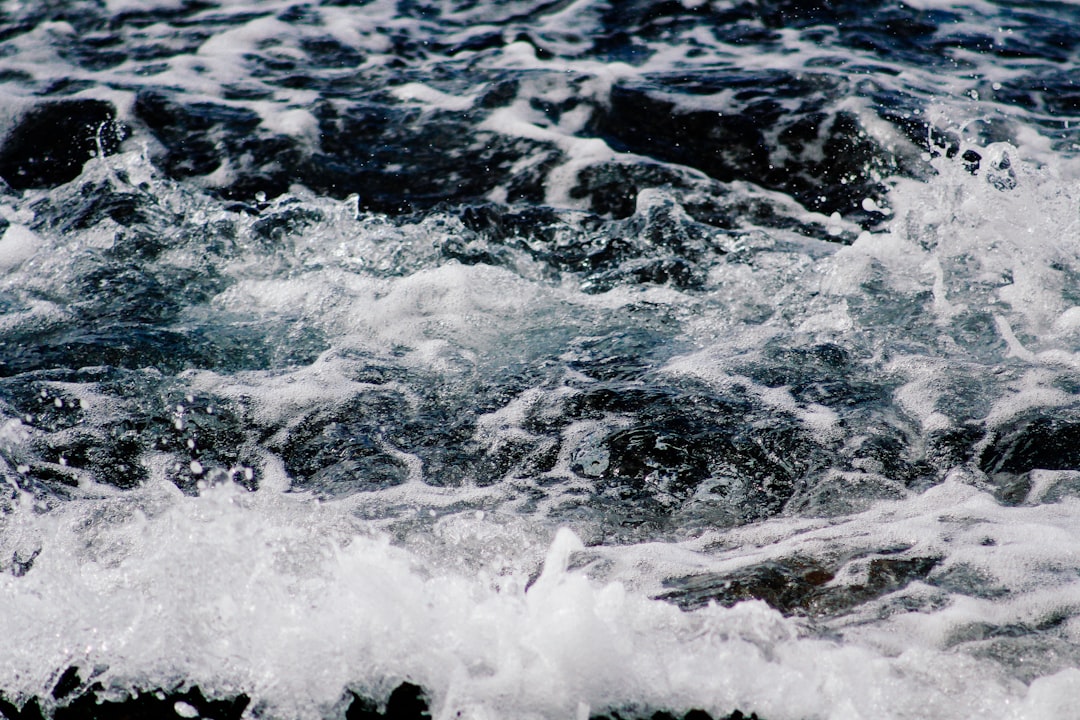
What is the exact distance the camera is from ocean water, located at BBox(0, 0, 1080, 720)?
2127mm

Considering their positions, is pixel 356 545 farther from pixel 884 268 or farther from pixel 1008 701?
pixel 884 268

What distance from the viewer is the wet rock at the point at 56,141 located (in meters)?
5.64

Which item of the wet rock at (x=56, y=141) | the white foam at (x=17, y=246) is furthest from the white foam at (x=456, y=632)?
the wet rock at (x=56, y=141)

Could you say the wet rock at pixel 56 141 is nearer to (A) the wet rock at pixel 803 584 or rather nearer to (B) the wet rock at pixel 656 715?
(A) the wet rock at pixel 803 584

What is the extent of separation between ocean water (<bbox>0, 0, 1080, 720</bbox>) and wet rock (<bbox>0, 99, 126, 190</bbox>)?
3 cm

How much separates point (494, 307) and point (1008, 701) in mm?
2603

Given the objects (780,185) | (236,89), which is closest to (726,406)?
(780,185)

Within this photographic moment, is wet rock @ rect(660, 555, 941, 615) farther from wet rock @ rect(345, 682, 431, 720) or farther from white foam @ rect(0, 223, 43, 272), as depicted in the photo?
white foam @ rect(0, 223, 43, 272)

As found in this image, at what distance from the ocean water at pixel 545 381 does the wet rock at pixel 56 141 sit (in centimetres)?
3

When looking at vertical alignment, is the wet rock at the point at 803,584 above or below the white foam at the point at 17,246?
below

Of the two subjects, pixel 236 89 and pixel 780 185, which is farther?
pixel 236 89

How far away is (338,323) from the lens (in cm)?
393

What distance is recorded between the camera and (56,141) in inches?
233

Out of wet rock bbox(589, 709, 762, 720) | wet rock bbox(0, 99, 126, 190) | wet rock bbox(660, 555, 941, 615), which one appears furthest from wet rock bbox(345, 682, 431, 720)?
wet rock bbox(0, 99, 126, 190)
